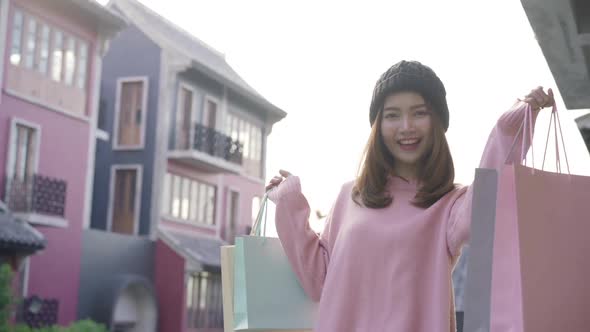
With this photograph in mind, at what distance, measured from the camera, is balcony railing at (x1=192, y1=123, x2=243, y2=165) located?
20594mm

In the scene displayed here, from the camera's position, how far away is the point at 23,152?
50.8 ft

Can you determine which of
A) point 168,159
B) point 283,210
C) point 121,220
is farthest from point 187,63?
point 283,210

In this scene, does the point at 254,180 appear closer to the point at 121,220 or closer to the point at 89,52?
the point at 121,220

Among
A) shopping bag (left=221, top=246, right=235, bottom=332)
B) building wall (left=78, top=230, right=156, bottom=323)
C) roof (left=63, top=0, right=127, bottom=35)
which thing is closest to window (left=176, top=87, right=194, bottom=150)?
building wall (left=78, top=230, right=156, bottom=323)

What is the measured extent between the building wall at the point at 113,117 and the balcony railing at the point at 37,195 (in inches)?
144

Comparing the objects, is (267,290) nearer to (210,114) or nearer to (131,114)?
(131,114)

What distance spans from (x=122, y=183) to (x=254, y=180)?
5312mm

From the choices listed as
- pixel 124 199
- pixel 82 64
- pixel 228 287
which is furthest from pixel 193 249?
pixel 228 287

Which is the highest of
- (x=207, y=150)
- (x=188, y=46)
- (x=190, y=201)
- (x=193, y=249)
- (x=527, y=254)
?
(x=188, y=46)

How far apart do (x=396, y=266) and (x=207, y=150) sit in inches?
742

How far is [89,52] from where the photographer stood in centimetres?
1742

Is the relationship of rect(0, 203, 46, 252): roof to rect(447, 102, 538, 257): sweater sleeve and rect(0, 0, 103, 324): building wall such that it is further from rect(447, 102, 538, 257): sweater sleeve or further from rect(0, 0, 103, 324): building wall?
rect(447, 102, 538, 257): sweater sleeve

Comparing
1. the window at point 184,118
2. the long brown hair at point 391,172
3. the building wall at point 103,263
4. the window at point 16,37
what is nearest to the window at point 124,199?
the building wall at point 103,263

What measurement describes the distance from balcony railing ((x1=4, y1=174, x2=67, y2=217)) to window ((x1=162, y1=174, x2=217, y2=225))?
4100 millimetres
